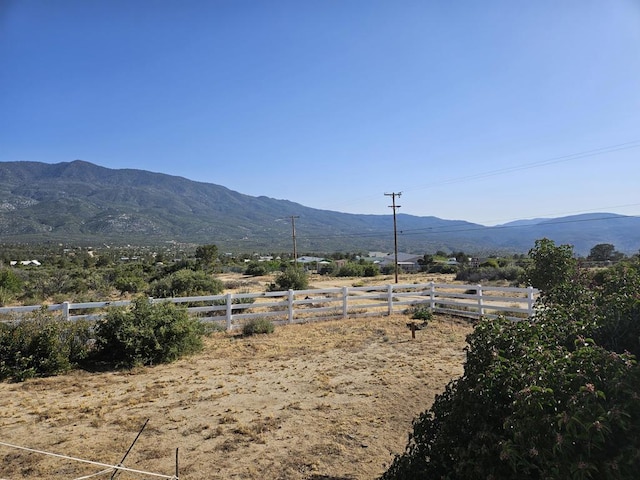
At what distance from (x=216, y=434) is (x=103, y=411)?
79.7 inches

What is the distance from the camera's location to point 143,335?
902 centimetres

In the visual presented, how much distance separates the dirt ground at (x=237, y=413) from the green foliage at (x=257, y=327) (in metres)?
1.49

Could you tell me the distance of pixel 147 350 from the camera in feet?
29.8

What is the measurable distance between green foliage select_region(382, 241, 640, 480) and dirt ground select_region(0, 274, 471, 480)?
1.92m

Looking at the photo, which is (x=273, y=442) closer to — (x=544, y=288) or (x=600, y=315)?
(x=600, y=315)

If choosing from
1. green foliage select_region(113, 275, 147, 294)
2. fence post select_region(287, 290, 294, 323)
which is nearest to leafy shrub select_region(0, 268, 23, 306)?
green foliage select_region(113, 275, 147, 294)

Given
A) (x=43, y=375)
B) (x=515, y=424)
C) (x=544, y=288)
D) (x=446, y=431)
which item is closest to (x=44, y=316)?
(x=43, y=375)

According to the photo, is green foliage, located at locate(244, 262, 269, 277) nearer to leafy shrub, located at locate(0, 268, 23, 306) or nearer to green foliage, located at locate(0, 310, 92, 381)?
leafy shrub, located at locate(0, 268, 23, 306)

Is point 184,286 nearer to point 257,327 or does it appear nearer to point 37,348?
point 257,327

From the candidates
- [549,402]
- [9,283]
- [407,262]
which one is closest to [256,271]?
[9,283]

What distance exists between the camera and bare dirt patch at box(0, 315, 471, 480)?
477cm

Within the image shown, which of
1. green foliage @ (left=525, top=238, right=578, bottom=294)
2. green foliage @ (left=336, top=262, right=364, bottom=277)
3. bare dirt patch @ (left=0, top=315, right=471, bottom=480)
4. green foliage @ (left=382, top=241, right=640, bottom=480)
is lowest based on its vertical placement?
green foliage @ (left=336, top=262, right=364, bottom=277)

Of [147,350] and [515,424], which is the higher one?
[515,424]

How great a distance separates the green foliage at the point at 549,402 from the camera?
210 cm
